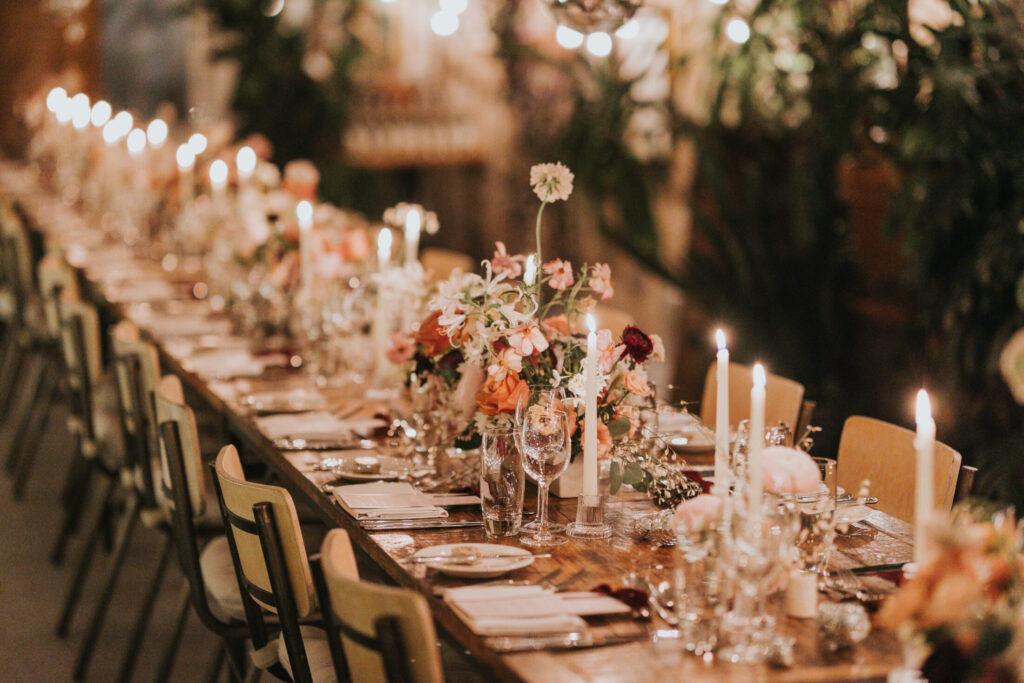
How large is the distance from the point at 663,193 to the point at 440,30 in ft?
5.61

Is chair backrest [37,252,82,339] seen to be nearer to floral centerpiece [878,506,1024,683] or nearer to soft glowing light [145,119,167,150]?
soft glowing light [145,119,167,150]

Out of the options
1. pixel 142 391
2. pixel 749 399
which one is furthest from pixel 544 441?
pixel 142 391

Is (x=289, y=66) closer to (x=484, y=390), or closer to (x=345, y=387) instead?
(x=345, y=387)

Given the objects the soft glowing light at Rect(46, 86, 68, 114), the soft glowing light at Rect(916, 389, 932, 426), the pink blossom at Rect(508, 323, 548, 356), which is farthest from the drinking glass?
the soft glowing light at Rect(46, 86, 68, 114)

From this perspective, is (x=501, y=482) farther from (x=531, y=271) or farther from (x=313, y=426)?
(x=313, y=426)

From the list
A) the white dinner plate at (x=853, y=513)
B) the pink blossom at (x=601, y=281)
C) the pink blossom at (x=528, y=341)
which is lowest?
the white dinner plate at (x=853, y=513)

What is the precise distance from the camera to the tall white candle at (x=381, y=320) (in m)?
3.43

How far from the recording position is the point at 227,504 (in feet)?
7.47

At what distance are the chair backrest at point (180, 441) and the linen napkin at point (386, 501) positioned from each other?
0.50 meters

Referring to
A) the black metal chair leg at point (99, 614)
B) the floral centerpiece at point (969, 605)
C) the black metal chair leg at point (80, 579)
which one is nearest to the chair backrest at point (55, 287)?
the black metal chair leg at point (80, 579)

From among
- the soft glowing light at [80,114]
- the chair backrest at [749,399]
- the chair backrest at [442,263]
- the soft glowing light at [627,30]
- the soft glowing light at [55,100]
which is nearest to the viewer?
the chair backrest at [749,399]

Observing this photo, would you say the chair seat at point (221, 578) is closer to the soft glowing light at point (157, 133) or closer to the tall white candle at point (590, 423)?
the tall white candle at point (590, 423)

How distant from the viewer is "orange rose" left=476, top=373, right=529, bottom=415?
234 cm

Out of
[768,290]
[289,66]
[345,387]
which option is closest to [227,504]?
[345,387]
